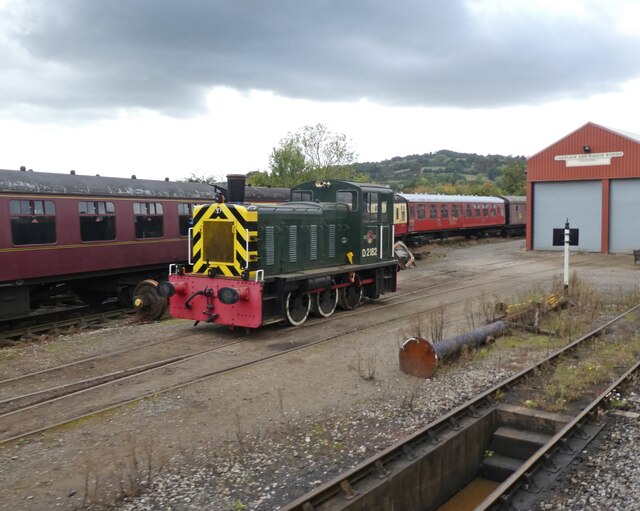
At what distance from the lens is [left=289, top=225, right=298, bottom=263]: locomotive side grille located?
462 inches

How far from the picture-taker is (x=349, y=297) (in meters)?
13.5

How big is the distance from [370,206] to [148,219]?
628cm

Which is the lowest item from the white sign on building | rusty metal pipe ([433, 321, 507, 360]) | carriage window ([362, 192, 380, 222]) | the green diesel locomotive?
rusty metal pipe ([433, 321, 507, 360])

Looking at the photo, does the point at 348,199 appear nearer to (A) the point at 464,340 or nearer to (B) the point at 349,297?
(B) the point at 349,297

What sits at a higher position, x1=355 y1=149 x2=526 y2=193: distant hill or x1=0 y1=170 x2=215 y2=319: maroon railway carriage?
x1=355 y1=149 x2=526 y2=193: distant hill

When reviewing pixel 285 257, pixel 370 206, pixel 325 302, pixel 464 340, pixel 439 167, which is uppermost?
pixel 439 167

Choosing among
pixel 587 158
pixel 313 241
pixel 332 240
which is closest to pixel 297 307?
pixel 313 241

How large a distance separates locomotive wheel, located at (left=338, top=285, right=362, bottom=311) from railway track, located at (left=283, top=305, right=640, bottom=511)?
573 centimetres

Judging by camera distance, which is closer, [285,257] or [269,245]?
[269,245]

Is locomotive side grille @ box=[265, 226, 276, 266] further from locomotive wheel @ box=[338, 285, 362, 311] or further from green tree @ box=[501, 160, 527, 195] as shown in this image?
green tree @ box=[501, 160, 527, 195]

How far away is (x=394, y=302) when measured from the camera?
1467 cm

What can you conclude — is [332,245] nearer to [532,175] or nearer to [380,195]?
[380,195]

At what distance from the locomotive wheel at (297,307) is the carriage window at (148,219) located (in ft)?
19.5

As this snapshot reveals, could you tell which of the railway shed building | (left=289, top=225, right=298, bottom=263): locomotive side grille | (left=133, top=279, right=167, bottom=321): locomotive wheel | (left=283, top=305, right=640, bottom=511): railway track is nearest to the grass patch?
(left=283, top=305, right=640, bottom=511): railway track
